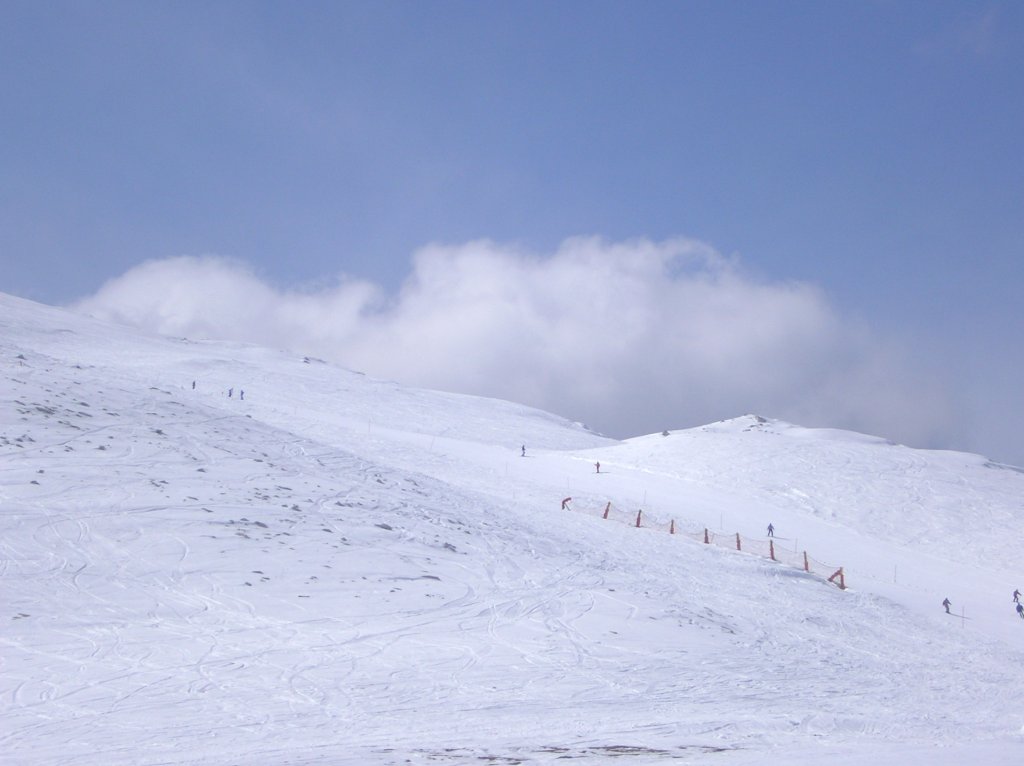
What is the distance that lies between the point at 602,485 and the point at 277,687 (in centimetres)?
3317

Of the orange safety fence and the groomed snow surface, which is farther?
the orange safety fence

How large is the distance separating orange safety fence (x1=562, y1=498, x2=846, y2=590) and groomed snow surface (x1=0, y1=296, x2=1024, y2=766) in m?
0.32

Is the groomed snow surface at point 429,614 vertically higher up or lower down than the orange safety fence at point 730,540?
lower down

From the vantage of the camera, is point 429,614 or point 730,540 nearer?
point 429,614

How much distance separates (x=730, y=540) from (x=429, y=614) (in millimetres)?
19484

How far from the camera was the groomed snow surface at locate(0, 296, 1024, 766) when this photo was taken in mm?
11914

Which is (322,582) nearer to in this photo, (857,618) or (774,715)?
(774,715)

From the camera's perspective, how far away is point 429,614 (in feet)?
63.0

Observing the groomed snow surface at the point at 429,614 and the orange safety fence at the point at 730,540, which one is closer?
the groomed snow surface at the point at 429,614

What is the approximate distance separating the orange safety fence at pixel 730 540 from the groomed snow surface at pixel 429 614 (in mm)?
323

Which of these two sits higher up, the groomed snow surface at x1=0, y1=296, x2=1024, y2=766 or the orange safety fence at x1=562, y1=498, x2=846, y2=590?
the orange safety fence at x1=562, y1=498, x2=846, y2=590

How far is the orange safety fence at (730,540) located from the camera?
33.0 m

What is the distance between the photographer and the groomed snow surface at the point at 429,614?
1191 cm

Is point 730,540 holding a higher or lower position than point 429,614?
higher
